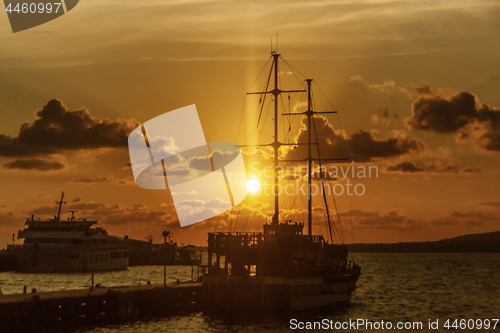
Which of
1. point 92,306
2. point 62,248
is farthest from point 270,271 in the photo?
point 62,248

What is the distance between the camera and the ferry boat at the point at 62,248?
434ft

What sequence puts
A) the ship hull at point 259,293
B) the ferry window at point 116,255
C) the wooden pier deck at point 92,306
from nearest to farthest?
the wooden pier deck at point 92,306, the ship hull at point 259,293, the ferry window at point 116,255

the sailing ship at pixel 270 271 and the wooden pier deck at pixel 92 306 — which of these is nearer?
the wooden pier deck at pixel 92 306

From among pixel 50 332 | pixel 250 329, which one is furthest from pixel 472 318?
pixel 50 332

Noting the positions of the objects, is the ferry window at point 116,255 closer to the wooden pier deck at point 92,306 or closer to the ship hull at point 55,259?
Result: the ship hull at point 55,259

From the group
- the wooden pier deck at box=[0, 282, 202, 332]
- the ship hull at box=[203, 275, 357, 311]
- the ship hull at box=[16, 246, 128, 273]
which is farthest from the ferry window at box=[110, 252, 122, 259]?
the ship hull at box=[203, 275, 357, 311]

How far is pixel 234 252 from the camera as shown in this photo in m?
56.2

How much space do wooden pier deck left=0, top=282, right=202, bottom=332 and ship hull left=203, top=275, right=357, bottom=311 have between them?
3528 millimetres

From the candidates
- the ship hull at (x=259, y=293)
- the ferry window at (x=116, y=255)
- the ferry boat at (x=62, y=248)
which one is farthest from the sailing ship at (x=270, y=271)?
the ferry window at (x=116, y=255)

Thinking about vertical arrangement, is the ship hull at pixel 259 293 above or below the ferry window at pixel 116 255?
below

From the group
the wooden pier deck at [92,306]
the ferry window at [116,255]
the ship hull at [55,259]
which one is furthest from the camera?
the ferry window at [116,255]

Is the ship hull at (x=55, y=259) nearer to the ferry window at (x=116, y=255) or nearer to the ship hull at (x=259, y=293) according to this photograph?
the ferry window at (x=116, y=255)

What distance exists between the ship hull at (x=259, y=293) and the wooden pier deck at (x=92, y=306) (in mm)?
3528

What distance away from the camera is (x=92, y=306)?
2007 inches
